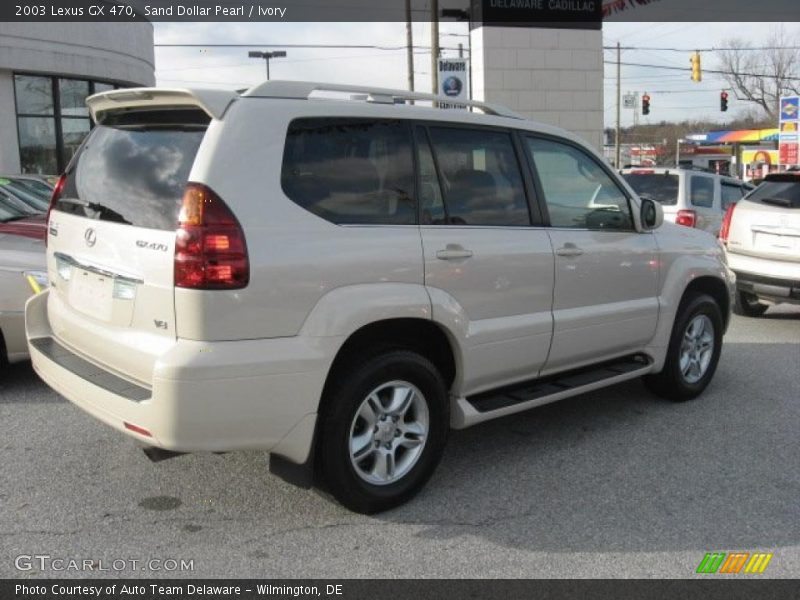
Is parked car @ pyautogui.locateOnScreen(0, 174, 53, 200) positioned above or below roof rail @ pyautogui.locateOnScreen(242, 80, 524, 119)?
below

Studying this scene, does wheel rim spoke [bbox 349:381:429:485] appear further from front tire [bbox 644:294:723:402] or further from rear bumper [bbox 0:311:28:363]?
rear bumper [bbox 0:311:28:363]

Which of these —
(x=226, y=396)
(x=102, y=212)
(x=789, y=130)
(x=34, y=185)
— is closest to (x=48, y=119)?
(x=34, y=185)

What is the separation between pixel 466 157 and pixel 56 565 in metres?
2.72

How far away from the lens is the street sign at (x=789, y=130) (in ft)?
86.0

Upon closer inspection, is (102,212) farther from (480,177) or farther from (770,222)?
(770,222)

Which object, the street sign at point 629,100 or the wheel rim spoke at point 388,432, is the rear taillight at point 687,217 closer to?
the wheel rim spoke at point 388,432

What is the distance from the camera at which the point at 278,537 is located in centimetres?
340

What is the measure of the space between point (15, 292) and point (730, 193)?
10.2m

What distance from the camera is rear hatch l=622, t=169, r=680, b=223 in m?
10.7

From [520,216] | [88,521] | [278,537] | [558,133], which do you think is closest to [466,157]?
[520,216]

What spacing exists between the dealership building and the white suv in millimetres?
20960

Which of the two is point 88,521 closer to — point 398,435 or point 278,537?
point 278,537

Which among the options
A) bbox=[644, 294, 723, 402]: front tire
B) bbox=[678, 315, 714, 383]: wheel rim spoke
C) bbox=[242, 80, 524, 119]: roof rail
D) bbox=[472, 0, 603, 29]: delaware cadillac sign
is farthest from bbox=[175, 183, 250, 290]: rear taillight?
bbox=[472, 0, 603, 29]: delaware cadillac sign
